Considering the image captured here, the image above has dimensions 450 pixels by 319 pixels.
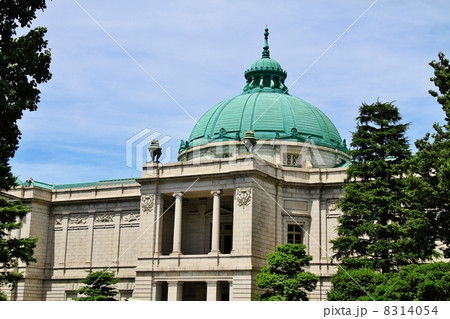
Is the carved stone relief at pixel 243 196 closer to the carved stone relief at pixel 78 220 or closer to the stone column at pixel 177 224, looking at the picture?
the stone column at pixel 177 224

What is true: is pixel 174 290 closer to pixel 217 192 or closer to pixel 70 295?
pixel 217 192

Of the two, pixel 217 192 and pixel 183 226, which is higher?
pixel 217 192

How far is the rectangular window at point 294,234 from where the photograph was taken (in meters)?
51.2

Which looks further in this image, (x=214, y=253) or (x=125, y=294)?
(x=125, y=294)

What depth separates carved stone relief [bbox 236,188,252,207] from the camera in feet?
155

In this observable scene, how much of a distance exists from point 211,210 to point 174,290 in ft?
24.2

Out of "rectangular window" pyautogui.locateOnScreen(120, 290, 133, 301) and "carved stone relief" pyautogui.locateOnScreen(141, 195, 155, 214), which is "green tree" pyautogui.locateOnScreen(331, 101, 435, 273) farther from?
"rectangular window" pyautogui.locateOnScreen(120, 290, 133, 301)

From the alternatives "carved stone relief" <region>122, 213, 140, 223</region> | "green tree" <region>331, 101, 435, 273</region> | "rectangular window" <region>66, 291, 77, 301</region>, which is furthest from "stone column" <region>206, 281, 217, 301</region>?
"rectangular window" <region>66, 291, 77, 301</region>

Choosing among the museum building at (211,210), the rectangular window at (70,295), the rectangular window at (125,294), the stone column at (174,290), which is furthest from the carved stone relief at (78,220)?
the stone column at (174,290)

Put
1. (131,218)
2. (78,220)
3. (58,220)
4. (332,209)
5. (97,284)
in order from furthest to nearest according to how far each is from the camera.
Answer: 1. (58,220)
2. (78,220)
3. (131,218)
4. (332,209)
5. (97,284)

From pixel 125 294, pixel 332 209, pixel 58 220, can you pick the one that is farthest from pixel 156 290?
pixel 58 220

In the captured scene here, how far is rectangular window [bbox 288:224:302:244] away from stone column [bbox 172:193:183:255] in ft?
27.4

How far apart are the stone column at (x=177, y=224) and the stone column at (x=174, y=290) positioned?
7.09 ft

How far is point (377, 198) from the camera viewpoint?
131 ft
